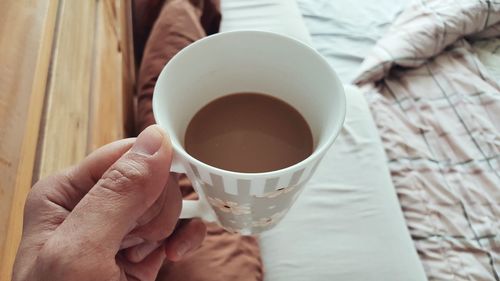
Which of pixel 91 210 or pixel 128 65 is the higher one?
pixel 91 210

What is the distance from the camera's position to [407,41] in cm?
120

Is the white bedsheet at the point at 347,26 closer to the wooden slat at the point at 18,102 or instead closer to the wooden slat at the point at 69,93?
the wooden slat at the point at 69,93

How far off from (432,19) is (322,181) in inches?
24.7

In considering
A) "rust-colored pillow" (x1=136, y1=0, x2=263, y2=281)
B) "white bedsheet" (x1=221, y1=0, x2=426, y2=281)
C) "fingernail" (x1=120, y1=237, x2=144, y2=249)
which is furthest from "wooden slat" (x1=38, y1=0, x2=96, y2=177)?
"white bedsheet" (x1=221, y1=0, x2=426, y2=281)

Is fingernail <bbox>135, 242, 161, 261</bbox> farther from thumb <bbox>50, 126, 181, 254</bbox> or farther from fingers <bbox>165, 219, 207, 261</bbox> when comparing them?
thumb <bbox>50, 126, 181, 254</bbox>

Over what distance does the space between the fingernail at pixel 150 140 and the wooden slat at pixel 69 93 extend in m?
0.12

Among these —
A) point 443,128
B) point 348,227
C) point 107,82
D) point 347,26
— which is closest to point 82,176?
point 107,82

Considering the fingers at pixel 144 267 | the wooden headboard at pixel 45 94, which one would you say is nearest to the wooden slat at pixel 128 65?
the wooden headboard at pixel 45 94

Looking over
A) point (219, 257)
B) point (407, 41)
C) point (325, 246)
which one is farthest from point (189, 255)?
point (407, 41)

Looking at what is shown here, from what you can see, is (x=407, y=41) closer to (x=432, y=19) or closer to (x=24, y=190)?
(x=432, y=19)

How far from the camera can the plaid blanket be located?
939 millimetres

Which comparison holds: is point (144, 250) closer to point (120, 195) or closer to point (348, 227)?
point (120, 195)

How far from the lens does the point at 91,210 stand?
37 cm

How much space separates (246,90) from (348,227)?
47 centimetres
